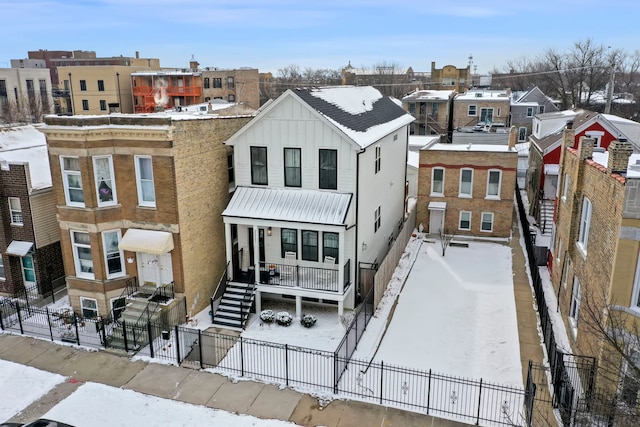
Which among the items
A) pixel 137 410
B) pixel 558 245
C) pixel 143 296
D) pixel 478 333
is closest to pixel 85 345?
pixel 143 296

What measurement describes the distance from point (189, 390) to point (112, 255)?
297 inches

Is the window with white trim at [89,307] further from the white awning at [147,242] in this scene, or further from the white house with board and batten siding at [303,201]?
the white house with board and batten siding at [303,201]

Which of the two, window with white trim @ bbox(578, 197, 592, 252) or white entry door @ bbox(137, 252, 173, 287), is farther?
white entry door @ bbox(137, 252, 173, 287)

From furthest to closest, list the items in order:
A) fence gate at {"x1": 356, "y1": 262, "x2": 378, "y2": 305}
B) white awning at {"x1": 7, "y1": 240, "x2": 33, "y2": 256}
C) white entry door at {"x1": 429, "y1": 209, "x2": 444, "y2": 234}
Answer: white entry door at {"x1": 429, "y1": 209, "x2": 444, "y2": 234} < white awning at {"x1": 7, "y1": 240, "x2": 33, "y2": 256} < fence gate at {"x1": 356, "y1": 262, "x2": 378, "y2": 305}

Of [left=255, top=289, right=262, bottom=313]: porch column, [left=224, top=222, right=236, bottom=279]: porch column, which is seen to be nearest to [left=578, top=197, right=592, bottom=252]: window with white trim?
[left=255, top=289, right=262, bottom=313]: porch column

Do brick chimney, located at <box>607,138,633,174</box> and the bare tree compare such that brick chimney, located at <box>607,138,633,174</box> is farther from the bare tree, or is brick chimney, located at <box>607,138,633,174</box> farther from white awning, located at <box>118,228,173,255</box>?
white awning, located at <box>118,228,173,255</box>

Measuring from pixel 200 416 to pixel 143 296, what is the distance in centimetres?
740

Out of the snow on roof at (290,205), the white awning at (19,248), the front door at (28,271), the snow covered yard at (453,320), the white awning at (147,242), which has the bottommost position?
the snow covered yard at (453,320)

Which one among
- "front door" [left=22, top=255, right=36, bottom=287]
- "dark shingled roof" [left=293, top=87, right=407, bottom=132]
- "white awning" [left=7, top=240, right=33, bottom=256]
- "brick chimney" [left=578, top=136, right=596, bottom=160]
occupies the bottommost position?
"front door" [left=22, top=255, right=36, bottom=287]

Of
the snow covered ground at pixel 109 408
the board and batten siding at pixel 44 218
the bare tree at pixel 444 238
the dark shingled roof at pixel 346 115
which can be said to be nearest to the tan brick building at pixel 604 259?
the bare tree at pixel 444 238

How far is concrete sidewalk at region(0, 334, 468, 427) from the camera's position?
13789mm

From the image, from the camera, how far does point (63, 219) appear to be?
19.7m

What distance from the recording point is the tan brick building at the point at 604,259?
12.1m

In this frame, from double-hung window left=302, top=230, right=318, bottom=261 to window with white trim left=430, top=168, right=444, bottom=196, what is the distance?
1255 cm
